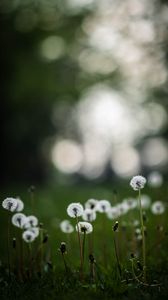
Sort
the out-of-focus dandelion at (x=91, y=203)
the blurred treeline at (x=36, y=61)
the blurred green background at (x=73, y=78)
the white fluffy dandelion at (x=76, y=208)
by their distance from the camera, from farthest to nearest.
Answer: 1. the blurred treeline at (x=36, y=61)
2. the blurred green background at (x=73, y=78)
3. the out-of-focus dandelion at (x=91, y=203)
4. the white fluffy dandelion at (x=76, y=208)

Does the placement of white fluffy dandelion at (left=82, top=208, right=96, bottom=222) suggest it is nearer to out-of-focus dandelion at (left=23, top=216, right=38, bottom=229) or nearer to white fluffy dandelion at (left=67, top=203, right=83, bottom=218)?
white fluffy dandelion at (left=67, top=203, right=83, bottom=218)

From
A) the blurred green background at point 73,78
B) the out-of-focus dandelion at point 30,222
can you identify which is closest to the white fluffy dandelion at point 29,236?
the out-of-focus dandelion at point 30,222

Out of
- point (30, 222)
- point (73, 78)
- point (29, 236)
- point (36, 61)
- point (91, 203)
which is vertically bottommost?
point (29, 236)

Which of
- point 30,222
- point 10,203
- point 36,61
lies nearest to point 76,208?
point 10,203

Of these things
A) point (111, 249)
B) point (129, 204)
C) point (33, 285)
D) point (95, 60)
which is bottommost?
point (33, 285)

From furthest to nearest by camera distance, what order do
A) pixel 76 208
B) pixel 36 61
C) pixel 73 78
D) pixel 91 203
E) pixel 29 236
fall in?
pixel 73 78 → pixel 36 61 → pixel 91 203 → pixel 29 236 → pixel 76 208

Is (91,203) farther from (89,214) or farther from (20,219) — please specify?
(20,219)

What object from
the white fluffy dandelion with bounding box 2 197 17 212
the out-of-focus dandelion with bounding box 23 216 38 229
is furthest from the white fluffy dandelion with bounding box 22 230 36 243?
the white fluffy dandelion with bounding box 2 197 17 212

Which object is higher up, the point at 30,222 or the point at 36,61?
the point at 36,61

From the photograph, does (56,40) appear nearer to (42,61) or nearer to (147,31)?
(42,61)

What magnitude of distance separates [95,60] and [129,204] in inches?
436

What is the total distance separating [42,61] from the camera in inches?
550

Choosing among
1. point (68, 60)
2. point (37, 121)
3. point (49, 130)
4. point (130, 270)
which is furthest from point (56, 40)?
point (130, 270)

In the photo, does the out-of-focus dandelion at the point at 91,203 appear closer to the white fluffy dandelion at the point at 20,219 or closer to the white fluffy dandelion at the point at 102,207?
the white fluffy dandelion at the point at 102,207
